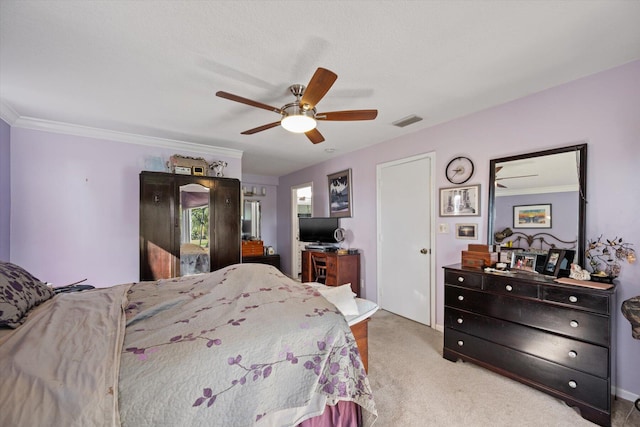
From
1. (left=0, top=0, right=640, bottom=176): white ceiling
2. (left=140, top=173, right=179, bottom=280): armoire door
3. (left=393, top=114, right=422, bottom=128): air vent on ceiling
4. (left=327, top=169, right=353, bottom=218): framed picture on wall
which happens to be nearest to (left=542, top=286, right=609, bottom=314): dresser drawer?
(left=0, top=0, right=640, bottom=176): white ceiling

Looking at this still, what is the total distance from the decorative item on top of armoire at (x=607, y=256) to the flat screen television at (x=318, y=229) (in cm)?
312

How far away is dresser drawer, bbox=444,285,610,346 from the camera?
5.63 ft

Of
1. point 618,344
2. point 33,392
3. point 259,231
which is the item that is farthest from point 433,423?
point 259,231

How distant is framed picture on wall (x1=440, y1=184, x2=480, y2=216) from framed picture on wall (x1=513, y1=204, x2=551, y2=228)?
378mm

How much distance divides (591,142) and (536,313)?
1420mm

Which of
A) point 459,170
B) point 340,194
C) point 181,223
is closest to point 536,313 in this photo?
point 459,170

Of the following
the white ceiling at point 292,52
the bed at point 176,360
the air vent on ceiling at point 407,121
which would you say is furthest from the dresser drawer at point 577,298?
the air vent on ceiling at point 407,121

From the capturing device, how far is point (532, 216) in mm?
2348

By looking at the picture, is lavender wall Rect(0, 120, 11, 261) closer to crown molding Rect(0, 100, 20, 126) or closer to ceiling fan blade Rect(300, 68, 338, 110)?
crown molding Rect(0, 100, 20, 126)

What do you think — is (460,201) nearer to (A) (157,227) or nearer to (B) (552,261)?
(B) (552,261)

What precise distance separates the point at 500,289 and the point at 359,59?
2.11 m

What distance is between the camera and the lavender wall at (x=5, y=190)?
270cm

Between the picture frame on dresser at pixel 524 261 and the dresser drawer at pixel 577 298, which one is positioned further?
the picture frame on dresser at pixel 524 261

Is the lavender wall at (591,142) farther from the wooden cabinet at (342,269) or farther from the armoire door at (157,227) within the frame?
the armoire door at (157,227)
